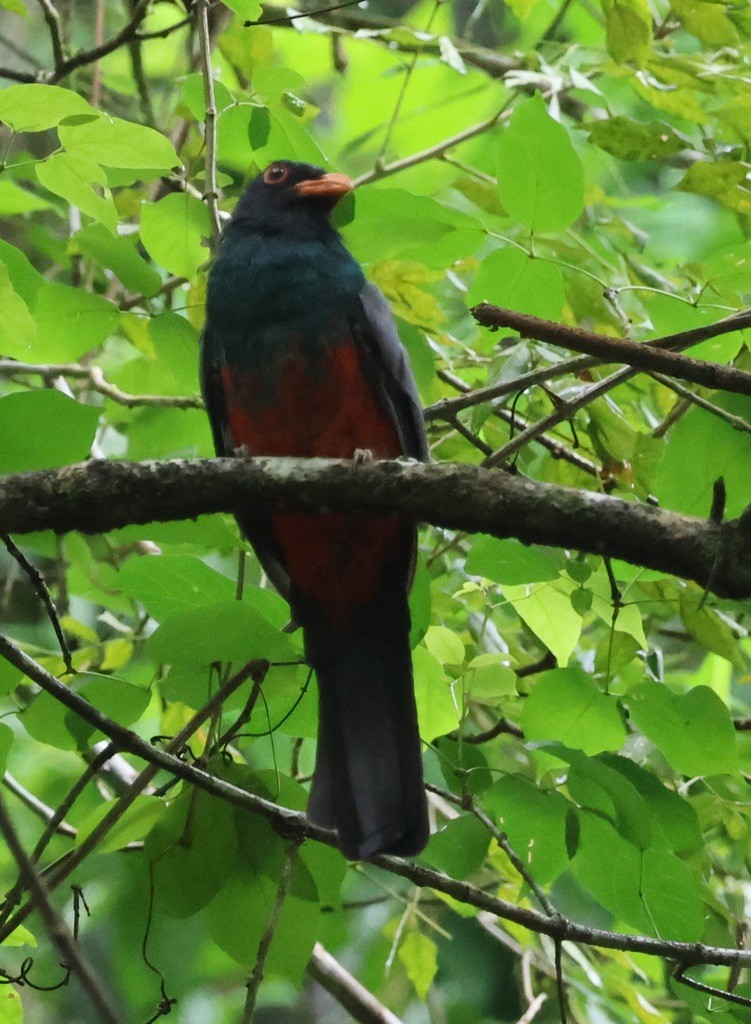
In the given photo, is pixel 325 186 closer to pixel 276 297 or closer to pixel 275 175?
pixel 275 175

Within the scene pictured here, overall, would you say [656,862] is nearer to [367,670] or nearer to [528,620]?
→ [528,620]

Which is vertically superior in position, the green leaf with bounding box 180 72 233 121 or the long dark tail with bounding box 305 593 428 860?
the green leaf with bounding box 180 72 233 121

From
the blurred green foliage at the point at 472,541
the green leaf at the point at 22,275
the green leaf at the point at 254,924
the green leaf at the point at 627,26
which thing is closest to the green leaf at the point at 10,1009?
the blurred green foliage at the point at 472,541

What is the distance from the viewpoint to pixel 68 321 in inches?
103

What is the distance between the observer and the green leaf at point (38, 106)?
2.05 meters

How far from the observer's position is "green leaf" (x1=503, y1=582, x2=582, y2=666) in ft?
8.52

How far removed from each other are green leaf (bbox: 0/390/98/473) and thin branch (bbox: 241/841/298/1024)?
2.85ft

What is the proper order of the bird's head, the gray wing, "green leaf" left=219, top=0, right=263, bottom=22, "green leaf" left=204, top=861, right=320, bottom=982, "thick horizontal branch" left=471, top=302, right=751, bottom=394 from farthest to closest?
the bird's head < the gray wing < "green leaf" left=219, top=0, right=263, bottom=22 < "green leaf" left=204, top=861, right=320, bottom=982 < "thick horizontal branch" left=471, top=302, right=751, bottom=394

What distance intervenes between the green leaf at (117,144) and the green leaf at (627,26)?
3.99 ft

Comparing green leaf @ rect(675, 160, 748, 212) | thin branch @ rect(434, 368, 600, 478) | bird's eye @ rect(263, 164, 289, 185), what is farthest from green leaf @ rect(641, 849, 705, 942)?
bird's eye @ rect(263, 164, 289, 185)

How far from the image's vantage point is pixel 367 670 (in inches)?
119

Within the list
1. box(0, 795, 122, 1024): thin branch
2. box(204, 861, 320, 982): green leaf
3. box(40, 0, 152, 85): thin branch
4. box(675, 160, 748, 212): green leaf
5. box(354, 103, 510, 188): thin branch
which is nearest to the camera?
box(0, 795, 122, 1024): thin branch

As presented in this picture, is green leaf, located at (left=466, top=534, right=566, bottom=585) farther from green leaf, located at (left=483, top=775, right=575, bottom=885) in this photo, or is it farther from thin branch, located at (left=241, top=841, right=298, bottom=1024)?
thin branch, located at (left=241, top=841, right=298, bottom=1024)

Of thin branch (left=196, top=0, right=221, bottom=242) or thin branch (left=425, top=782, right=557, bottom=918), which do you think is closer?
thin branch (left=425, top=782, right=557, bottom=918)
